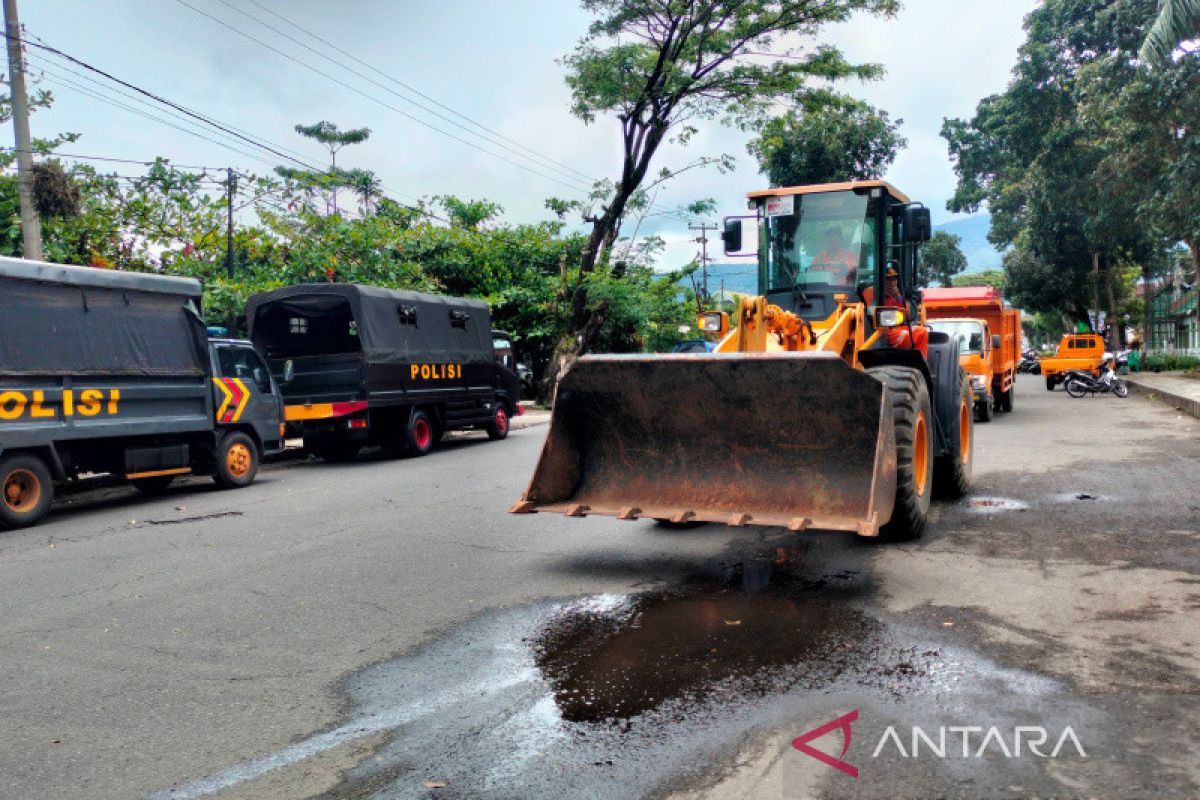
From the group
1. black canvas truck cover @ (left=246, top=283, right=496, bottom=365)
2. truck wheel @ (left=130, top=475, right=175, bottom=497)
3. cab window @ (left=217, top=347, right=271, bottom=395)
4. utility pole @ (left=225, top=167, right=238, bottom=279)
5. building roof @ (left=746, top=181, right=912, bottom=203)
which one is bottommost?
truck wheel @ (left=130, top=475, right=175, bottom=497)

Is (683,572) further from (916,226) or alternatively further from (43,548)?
(43,548)

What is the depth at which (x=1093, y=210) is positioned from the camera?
3278 cm

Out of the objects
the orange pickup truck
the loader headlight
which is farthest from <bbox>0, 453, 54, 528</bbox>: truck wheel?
the orange pickup truck

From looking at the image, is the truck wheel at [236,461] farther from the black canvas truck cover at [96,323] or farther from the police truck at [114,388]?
the black canvas truck cover at [96,323]

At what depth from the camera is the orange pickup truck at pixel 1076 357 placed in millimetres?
30766

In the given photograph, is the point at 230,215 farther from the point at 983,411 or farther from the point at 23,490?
the point at 983,411

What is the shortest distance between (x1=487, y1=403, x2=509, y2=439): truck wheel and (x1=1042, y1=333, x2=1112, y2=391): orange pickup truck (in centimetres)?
2010

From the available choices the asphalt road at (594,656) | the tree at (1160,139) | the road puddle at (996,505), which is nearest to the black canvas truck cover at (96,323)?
the asphalt road at (594,656)

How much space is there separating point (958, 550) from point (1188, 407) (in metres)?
16.0

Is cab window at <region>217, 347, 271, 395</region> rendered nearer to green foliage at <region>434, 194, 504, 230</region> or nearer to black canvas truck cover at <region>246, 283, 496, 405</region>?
black canvas truck cover at <region>246, 283, 496, 405</region>

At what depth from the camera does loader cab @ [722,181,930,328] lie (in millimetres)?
8836

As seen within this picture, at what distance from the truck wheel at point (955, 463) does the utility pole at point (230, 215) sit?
14.3 metres

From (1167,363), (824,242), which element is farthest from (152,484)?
(1167,363)

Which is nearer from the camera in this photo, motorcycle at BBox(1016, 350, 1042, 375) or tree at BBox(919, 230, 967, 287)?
motorcycle at BBox(1016, 350, 1042, 375)
